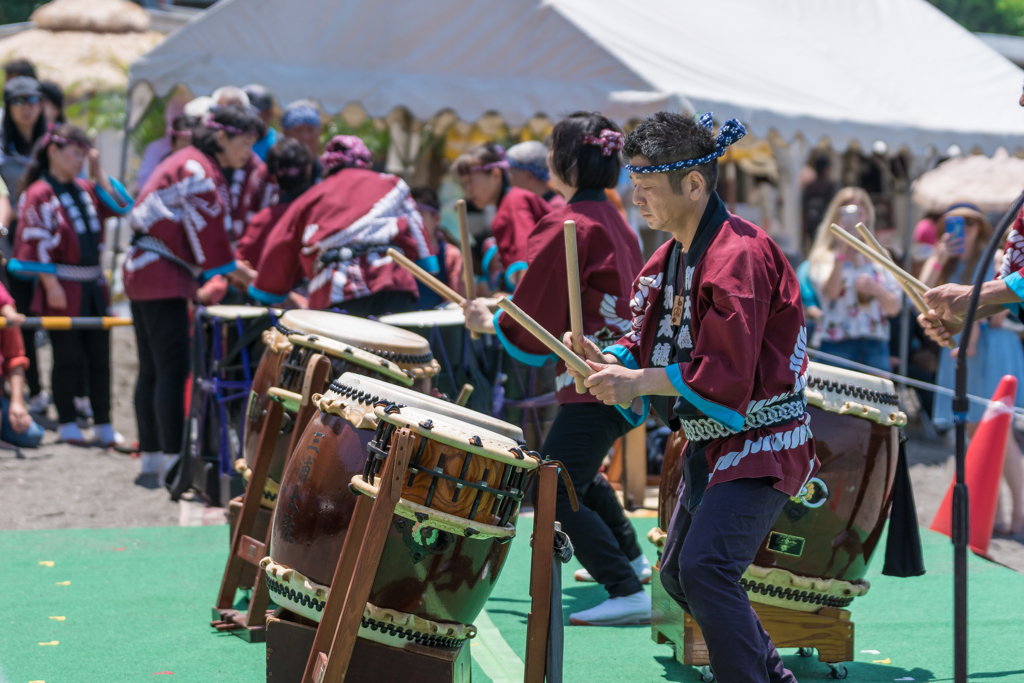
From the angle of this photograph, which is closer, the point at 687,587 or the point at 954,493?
the point at 954,493

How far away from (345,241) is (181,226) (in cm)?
127

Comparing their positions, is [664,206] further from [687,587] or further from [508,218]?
[508,218]

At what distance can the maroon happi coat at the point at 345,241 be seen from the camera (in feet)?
16.5

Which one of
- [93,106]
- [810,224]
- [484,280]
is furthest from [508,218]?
[93,106]

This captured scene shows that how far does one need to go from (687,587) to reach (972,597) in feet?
7.62

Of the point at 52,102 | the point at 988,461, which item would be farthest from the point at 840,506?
the point at 52,102

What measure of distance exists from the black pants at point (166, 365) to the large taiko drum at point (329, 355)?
1957 mm

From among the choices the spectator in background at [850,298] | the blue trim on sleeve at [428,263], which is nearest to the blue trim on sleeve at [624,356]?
the blue trim on sleeve at [428,263]

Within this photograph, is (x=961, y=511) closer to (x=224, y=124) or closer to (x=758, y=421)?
(x=758, y=421)

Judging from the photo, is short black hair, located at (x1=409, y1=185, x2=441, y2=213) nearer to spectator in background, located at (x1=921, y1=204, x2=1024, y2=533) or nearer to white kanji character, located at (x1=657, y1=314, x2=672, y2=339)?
spectator in background, located at (x1=921, y1=204, x2=1024, y2=533)

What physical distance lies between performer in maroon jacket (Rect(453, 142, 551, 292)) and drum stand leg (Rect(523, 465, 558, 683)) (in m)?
2.58

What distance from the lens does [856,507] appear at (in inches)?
137

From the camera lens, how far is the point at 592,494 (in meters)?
4.14

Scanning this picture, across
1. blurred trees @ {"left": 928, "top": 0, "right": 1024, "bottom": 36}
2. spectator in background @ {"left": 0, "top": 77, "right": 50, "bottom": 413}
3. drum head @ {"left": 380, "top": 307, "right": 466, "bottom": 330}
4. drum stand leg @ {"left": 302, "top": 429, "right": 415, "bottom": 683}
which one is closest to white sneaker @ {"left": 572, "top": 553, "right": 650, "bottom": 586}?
drum head @ {"left": 380, "top": 307, "right": 466, "bottom": 330}
